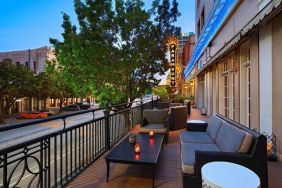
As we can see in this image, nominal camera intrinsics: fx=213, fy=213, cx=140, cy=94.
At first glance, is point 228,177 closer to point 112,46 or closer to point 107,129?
point 107,129

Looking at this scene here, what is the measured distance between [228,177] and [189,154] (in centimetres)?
147

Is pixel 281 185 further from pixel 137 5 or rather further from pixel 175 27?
pixel 175 27

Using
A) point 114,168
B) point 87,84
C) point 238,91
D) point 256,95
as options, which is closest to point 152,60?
point 87,84

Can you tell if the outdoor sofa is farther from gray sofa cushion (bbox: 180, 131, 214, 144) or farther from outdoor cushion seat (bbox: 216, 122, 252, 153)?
gray sofa cushion (bbox: 180, 131, 214, 144)

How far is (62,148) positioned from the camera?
415 cm

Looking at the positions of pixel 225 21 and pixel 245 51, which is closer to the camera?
pixel 245 51

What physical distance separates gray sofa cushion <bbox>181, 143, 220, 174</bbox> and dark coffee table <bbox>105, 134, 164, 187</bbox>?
0.49 meters

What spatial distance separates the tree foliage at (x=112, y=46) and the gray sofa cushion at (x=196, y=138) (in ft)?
17.2

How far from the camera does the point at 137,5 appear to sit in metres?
9.83

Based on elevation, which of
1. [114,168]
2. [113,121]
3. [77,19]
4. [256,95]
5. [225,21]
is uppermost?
[77,19]

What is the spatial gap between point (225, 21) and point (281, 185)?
6.69 m

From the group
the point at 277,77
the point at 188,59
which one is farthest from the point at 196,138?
the point at 188,59

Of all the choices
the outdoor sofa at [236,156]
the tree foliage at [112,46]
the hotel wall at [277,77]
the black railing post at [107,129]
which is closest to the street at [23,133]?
the tree foliage at [112,46]

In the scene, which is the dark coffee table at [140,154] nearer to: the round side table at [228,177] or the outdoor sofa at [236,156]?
the outdoor sofa at [236,156]
